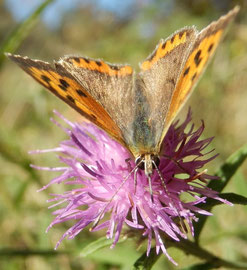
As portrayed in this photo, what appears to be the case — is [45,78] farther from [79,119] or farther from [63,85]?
[79,119]

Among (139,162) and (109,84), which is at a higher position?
(109,84)

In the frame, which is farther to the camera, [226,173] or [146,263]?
[226,173]

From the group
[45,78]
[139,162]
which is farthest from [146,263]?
[45,78]

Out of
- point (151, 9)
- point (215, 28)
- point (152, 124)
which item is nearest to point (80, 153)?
point (152, 124)

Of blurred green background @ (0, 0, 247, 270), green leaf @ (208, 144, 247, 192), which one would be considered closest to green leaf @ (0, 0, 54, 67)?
blurred green background @ (0, 0, 247, 270)

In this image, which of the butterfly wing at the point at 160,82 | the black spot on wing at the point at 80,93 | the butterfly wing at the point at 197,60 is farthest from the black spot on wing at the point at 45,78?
the butterfly wing at the point at 197,60

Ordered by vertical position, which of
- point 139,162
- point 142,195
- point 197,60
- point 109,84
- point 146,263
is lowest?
point 146,263

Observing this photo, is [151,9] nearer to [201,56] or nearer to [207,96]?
[207,96]
